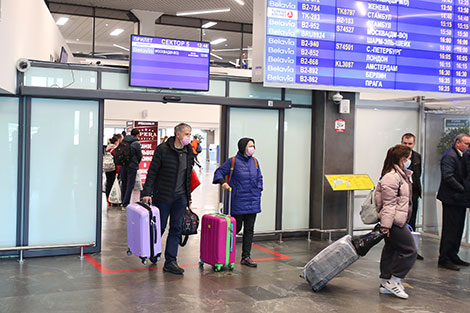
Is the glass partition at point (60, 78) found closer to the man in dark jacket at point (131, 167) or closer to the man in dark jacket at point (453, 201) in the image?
the man in dark jacket at point (131, 167)

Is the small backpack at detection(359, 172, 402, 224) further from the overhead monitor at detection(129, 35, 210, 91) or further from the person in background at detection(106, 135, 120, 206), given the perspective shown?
the person in background at detection(106, 135, 120, 206)

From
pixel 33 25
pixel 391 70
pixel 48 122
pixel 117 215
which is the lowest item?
pixel 117 215

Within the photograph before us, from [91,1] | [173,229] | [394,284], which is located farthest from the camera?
[91,1]

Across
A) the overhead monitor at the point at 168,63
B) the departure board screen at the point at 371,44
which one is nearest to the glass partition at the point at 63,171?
the overhead monitor at the point at 168,63

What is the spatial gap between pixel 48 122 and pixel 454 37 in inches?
229

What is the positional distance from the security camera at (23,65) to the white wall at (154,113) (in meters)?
11.3

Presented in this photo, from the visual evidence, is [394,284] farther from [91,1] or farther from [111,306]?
[91,1]

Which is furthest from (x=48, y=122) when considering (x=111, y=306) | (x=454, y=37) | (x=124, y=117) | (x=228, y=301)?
(x=124, y=117)

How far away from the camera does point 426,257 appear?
7113 mm

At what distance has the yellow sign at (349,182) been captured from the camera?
7.58 meters

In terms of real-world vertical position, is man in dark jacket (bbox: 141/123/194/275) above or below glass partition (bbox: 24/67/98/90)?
below

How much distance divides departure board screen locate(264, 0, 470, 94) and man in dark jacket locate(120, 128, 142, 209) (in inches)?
174

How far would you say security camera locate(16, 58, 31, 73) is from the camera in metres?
6.31

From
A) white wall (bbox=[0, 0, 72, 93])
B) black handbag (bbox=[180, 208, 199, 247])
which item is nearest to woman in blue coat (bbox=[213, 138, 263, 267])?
black handbag (bbox=[180, 208, 199, 247])
